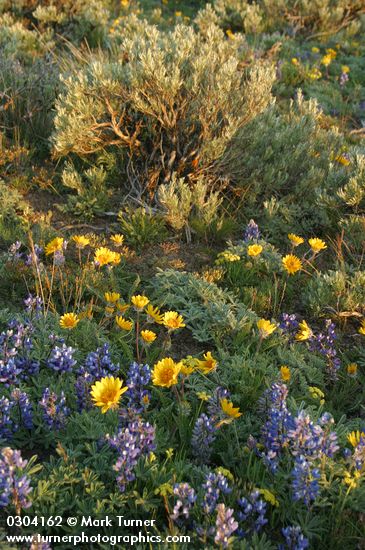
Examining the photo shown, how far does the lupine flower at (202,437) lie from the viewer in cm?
235

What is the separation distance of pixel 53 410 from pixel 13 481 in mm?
437

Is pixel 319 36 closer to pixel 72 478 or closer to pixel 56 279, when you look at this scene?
pixel 56 279

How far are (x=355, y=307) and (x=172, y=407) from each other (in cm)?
142

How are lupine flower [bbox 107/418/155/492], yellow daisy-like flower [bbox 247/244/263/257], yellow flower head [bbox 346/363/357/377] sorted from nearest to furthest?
lupine flower [bbox 107/418/155/492] < yellow flower head [bbox 346/363/357/377] < yellow daisy-like flower [bbox 247/244/263/257]

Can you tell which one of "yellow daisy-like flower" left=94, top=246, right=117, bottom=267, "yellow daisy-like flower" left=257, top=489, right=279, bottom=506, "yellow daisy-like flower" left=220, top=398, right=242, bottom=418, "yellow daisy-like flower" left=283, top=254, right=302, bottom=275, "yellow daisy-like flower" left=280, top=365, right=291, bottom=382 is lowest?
"yellow daisy-like flower" left=257, top=489, right=279, bottom=506

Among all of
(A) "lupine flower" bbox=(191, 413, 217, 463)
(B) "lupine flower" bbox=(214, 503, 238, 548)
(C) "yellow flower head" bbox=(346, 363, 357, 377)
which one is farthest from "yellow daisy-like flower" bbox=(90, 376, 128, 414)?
(C) "yellow flower head" bbox=(346, 363, 357, 377)

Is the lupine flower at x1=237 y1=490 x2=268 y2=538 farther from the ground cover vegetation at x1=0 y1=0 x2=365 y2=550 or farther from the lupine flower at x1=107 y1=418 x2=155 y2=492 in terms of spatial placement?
the lupine flower at x1=107 y1=418 x2=155 y2=492

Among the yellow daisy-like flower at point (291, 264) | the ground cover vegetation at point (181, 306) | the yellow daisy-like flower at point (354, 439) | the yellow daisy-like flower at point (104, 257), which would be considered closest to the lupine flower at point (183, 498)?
the ground cover vegetation at point (181, 306)

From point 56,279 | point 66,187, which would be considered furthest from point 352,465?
point 66,187

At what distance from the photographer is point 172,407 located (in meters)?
2.69

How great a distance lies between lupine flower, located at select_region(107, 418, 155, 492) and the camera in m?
2.12

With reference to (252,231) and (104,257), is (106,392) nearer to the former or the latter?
(104,257)

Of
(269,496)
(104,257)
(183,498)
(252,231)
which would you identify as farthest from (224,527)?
(252,231)

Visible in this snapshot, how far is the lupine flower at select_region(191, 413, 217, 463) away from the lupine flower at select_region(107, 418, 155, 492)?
20 centimetres
